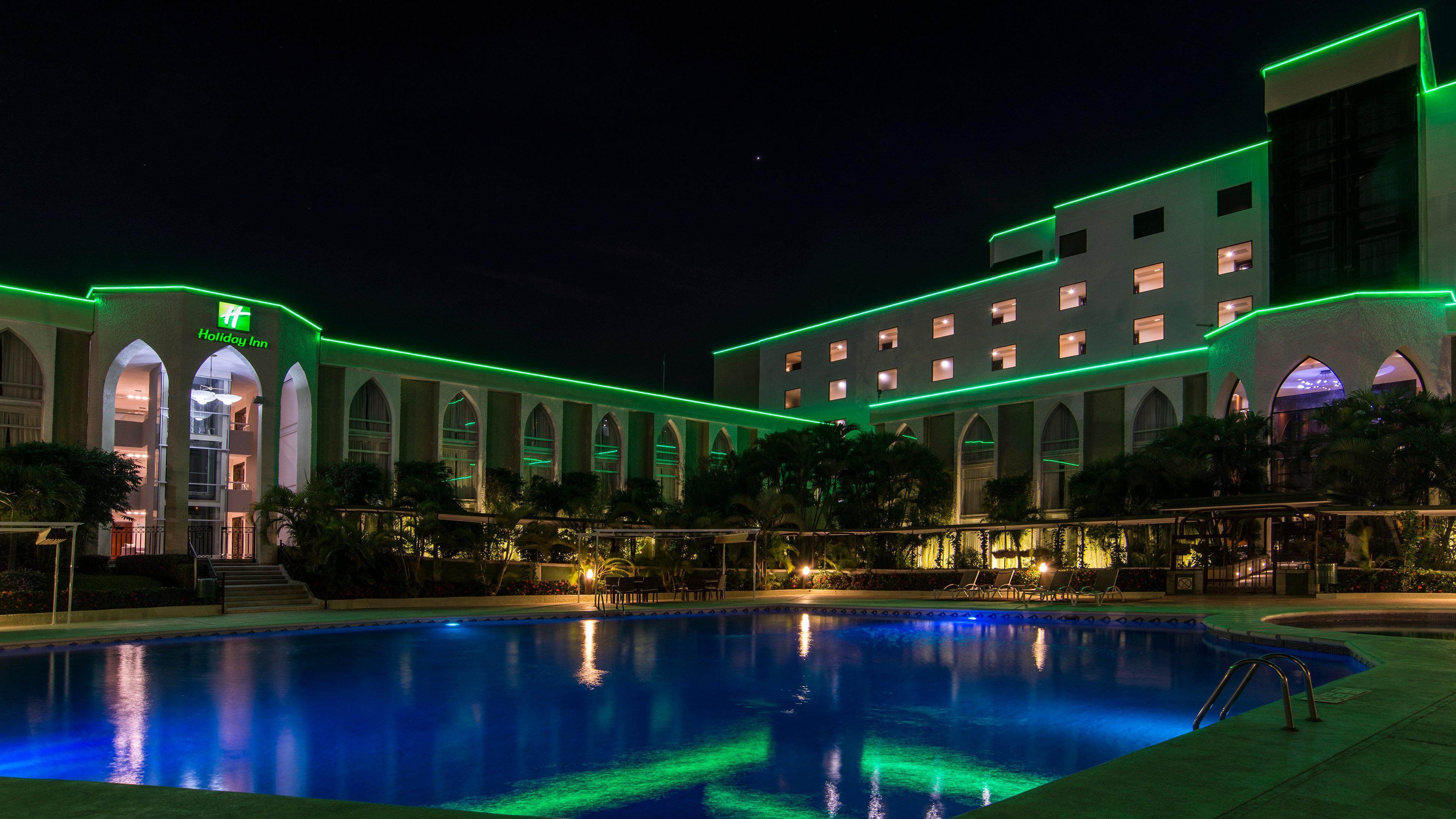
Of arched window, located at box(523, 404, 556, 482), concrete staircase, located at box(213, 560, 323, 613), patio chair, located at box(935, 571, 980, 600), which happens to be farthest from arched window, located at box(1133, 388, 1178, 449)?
concrete staircase, located at box(213, 560, 323, 613)

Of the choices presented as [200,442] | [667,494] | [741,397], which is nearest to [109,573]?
[200,442]

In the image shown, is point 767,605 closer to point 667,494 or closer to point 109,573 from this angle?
point 109,573

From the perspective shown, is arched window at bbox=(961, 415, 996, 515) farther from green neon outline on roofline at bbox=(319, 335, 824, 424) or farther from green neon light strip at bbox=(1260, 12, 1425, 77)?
green neon light strip at bbox=(1260, 12, 1425, 77)

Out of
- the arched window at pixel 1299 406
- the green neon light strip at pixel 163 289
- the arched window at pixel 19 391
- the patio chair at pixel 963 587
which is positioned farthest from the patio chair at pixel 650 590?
the arched window at pixel 1299 406

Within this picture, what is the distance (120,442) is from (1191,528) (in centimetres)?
3098

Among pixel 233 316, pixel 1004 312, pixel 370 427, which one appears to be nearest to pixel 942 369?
pixel 1004 312

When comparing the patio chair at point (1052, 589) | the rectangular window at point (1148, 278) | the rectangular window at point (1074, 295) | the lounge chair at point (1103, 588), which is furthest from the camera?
the rectangular window at point (1074, 295)

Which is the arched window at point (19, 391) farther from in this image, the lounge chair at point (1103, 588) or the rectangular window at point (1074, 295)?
the rectangular window at point (1074, 295)

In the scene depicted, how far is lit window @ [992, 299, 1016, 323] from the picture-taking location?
41.4 m

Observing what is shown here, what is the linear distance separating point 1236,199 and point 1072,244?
21.5 feet

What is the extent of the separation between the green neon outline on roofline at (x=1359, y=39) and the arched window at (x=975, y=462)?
1612 cm

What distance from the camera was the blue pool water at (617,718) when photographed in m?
6.39

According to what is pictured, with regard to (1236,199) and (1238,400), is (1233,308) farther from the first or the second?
Answer: (1238,400)

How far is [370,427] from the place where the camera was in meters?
32.3
